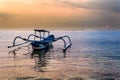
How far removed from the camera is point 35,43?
70.8m

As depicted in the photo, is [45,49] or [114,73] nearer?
[114,73]

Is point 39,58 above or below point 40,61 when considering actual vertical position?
above

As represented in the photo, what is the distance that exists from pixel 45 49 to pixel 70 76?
41.1m

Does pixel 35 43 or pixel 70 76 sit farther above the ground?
pixel 35 43

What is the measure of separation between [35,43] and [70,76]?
116ft

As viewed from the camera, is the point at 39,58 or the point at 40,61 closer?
the point at 40,61

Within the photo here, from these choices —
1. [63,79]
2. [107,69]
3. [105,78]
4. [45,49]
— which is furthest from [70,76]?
[45,49]

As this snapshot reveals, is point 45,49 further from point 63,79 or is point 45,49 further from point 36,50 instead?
point 63,79

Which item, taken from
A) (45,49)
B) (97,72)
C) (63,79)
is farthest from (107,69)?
(45,49)

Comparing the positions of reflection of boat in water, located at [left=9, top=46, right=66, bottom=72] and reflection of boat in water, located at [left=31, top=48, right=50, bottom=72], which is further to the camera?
reflection of boat in water, located at [left=9, top=46, right=66, bottom=72]

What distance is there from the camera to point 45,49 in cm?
7719

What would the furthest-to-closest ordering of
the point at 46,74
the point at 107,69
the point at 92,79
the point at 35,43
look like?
the point at 35,43 < the point at 107,69 < the point at 46,74 < the point at 92,79

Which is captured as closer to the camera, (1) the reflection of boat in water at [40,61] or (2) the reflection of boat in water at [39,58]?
(1) the reflection of boat in water at [40,61]

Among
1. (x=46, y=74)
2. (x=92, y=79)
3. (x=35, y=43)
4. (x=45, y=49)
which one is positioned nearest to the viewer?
(x=92, y=79)
